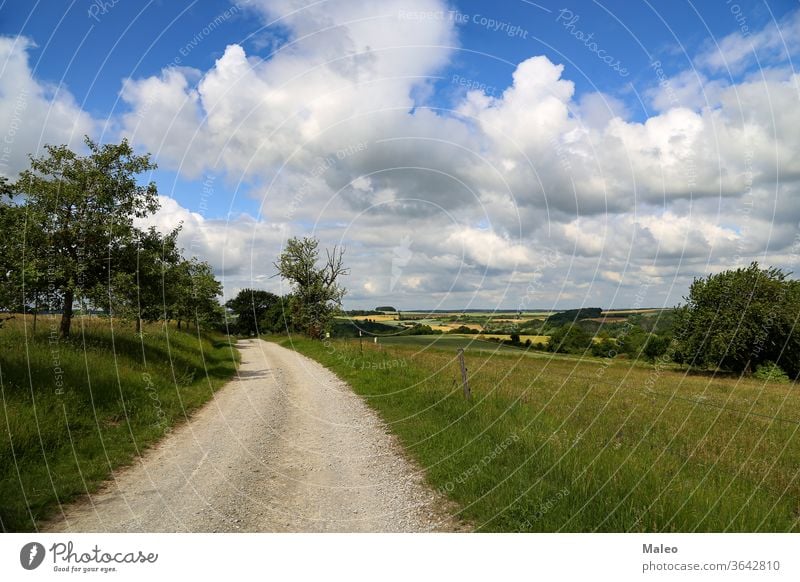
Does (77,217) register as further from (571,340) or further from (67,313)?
(571,340)

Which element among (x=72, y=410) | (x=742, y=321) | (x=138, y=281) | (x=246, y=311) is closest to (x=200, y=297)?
(x=138, y=281)

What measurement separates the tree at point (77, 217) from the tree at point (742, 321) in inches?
1869

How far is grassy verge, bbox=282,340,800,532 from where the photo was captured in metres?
6.00

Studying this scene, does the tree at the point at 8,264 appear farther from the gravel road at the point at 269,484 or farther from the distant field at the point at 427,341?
the distant field at the point at 427,341

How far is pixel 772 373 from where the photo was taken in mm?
41125

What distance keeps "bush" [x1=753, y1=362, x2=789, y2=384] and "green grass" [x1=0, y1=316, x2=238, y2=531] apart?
160 feet

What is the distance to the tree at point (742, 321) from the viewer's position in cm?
4222

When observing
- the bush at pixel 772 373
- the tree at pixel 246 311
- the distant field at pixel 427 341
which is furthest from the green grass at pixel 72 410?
the tree at pixel 246 311

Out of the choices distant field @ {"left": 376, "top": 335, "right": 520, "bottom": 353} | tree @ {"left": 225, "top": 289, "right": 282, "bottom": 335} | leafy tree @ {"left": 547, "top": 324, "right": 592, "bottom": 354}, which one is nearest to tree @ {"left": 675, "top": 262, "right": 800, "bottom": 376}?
leafy tree @ {"left": 547, "top": 324, "right": 592, "bottom": 354}

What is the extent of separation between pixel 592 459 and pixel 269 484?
597 centimetres

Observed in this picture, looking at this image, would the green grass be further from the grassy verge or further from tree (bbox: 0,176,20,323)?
the grassy verge

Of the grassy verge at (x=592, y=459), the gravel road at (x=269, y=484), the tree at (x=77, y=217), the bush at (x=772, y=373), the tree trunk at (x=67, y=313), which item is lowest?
the bush at (x=772, y=373)

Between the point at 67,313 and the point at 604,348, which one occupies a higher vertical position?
the point at 67,313
